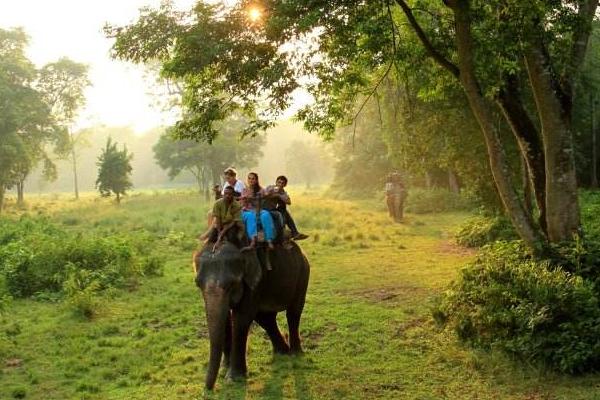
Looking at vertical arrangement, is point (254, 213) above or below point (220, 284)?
above

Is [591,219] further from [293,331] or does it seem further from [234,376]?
[234,376]

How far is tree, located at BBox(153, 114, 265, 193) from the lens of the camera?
49219 mm

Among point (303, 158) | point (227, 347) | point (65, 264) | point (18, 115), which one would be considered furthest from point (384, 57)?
point (303, 158)

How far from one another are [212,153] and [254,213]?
139ft

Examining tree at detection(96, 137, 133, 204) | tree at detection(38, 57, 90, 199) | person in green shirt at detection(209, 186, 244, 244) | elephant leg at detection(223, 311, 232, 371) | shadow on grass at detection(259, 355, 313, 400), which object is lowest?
shadow on grass at detection(259, 355, 313, 400)

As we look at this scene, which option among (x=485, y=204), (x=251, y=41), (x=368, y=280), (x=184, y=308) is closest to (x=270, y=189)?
(x=251, y=41)

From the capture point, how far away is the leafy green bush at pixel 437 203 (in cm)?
3320

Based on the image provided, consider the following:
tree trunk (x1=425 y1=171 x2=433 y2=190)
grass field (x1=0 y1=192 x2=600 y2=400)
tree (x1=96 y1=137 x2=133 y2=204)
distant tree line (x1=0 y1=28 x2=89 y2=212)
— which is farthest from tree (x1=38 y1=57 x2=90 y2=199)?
grass field (x1=0 y1=192 x2=600 y2=400)

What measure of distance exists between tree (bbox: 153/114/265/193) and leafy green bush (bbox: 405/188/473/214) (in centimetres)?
1753

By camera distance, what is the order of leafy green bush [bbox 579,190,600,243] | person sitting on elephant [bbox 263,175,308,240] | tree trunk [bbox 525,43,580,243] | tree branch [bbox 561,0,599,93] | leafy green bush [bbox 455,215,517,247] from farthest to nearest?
leafy green bush [bbox 455,215,517,247] → leafy green bush [bbox 579,190,600,243] → tree branch [bbox 561,0,599,93] → tree trunk [bbox 525,43,580,243] → person sitting on elephant [bbox 263,175,308,240]

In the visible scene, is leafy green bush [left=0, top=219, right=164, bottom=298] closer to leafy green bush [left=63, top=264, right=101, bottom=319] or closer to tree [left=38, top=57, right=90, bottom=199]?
leafy green bush [left=63, top=264, right=101, bottom=319]

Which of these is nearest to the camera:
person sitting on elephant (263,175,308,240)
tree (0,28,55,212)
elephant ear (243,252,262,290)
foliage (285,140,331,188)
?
elephant ear (243,252,262,290)

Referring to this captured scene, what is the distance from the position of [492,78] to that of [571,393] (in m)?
6.61

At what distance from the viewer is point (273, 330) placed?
10.1 m
